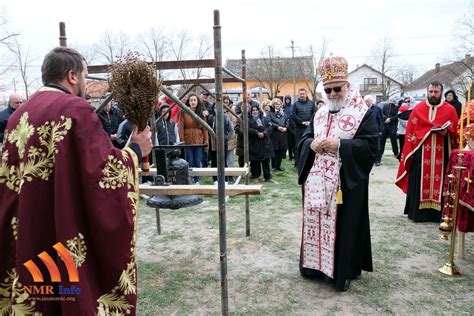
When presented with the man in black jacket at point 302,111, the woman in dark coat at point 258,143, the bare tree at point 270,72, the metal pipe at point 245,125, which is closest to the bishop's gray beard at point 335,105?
the metal pipe at point 245,125

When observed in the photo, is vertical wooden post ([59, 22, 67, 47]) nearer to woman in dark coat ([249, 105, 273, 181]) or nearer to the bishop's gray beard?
the bishop's gray beard

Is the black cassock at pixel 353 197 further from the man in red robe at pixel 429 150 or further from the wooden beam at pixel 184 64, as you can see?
the man in red robe at pixel 429 150

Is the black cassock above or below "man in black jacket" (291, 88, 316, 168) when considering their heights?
below

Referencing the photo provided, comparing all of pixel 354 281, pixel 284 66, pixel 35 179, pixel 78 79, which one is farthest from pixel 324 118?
pixel 284 66

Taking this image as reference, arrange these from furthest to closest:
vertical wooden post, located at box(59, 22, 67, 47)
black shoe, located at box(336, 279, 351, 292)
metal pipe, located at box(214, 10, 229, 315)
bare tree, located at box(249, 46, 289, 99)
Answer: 1. bare tree, located at box(249, 46, 289, 99)
2. vertical wooden post, located at box(59, 22, 67, 47)
3. black shoe, located at box(336, 279, 351, 292)
4. metal pipe, located at box(214, 10, 229, 315)

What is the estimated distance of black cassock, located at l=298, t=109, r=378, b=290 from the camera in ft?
11.0

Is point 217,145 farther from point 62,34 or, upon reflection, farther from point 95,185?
point 62,34

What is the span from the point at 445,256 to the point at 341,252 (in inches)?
62.4

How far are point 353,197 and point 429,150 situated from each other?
2.64 metres

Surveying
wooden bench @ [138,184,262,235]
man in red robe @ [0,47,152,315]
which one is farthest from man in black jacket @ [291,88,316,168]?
man in red robe @ [0,47,152,315]

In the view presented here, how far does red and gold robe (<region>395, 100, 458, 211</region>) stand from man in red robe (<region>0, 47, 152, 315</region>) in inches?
189

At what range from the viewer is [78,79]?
74.4 inches

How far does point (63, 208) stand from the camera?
1663 mm

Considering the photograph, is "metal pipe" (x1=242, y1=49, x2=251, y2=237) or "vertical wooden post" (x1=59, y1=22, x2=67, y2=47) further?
"metal pipe" (x1=242, y1=49, x2=251, y2=237)
